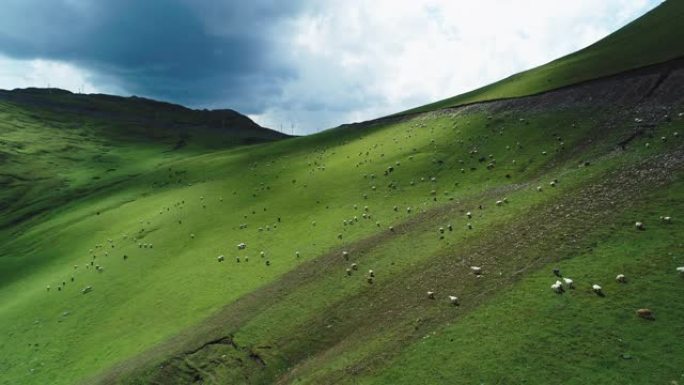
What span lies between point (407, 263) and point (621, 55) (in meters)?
47.8

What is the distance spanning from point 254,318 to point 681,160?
2927 cm

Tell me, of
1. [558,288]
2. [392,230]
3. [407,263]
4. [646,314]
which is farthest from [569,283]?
[392,230]

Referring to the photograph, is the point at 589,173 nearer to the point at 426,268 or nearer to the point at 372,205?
the point at 426,268

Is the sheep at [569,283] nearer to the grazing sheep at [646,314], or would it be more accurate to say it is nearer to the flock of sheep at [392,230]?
the flock of sheep at [392,230]

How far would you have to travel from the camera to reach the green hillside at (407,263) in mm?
22031

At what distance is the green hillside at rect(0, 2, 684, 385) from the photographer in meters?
22.0

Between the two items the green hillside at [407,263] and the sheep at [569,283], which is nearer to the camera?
the green hillside at [407,263]

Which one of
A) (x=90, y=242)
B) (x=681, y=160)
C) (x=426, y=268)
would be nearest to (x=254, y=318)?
(x=426, y=268)

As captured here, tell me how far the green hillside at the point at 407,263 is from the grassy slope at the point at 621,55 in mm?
917

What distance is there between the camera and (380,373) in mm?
22188

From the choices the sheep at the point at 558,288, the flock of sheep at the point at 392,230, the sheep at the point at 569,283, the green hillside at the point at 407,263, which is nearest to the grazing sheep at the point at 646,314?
the flock of sheep at the point at 392,230

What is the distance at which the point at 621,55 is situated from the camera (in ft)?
205

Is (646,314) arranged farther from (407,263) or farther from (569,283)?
(407,263)

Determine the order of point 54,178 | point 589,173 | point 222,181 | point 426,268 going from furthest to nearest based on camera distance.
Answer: point 54,178 → point 222,181 → point 589,173 → point 426,268
